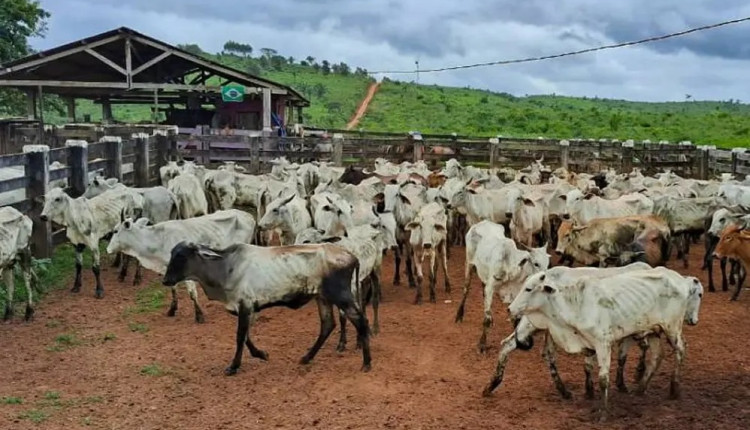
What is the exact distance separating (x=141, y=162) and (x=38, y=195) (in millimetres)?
6302

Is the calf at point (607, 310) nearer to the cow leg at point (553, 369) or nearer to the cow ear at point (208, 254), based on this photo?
the cow leg at point (553, 369)

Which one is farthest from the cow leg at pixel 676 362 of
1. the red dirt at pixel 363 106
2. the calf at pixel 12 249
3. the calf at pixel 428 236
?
the red dirt at pixel 363 106

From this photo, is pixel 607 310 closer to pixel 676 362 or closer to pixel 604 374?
pixel 604 374

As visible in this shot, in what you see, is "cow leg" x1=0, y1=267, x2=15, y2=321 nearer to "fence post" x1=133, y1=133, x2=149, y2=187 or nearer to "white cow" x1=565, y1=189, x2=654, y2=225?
"white cow" x1=565, y1=189, x2=654, y2=225

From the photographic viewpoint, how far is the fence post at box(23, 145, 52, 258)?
41.1ft

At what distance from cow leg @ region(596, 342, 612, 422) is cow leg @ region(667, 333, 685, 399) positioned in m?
0.82

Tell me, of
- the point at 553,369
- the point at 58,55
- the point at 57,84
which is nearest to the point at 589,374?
the point at 553,369

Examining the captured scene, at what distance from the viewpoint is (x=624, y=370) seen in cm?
830

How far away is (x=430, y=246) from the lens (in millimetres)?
11344

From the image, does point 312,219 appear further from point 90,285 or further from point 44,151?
point 44,151

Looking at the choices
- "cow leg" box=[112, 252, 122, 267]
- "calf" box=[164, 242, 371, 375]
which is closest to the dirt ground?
"calf" box=[164, 242, 371, 375]

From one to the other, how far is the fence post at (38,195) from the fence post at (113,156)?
3735 mm

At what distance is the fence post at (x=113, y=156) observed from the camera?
16.5 metres

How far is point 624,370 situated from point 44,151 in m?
9.57
